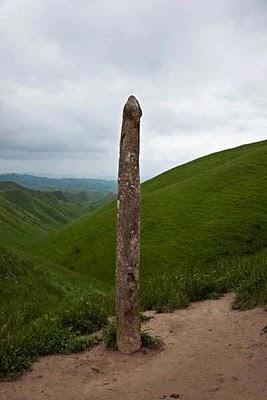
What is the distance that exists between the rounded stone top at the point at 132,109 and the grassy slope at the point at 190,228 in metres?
30.7

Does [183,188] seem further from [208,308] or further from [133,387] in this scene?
[133,387]

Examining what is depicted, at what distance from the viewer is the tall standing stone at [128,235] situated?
1316 centimetres

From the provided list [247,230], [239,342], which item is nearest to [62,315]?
[239,342]

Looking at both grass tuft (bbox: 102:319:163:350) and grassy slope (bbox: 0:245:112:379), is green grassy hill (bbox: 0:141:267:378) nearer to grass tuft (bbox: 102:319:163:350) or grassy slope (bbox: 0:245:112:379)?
grassy slope (bbox: 0:245:112:379)

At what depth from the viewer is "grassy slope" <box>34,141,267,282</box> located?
49.5 metres

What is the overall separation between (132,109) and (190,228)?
42.2m

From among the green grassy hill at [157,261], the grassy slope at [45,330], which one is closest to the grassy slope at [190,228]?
the green grassy hill at [157,261]

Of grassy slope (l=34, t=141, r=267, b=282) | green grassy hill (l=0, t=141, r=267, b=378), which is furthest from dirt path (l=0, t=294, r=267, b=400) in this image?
grassy slope (l=34, t=141, r=267, b=282)

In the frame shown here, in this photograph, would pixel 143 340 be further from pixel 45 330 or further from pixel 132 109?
pixel 132 109

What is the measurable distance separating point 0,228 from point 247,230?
58.5m

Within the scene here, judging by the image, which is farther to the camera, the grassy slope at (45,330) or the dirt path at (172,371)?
the grassy slope at (45,330)

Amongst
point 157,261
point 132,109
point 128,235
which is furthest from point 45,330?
point 157,261

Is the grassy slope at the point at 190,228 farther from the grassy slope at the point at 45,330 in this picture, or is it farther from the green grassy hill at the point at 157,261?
the grassy slope at the point at 45,330

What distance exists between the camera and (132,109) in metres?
14.0
